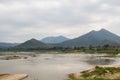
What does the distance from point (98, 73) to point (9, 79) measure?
1648cm

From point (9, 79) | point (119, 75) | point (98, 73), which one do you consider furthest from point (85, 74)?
point (9, 79)

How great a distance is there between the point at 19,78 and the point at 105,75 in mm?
16146

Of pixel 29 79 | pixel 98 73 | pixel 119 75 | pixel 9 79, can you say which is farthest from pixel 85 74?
pixel 9 79

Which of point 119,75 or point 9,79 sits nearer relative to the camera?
point 119,75

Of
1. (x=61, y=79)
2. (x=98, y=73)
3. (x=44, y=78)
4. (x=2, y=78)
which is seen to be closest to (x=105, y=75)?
(x=98, y=73)

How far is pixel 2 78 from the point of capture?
171 ft

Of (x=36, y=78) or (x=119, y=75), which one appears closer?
(x=119, y=75)

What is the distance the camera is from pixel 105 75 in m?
48.5

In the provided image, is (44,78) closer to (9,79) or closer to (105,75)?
(9,79)

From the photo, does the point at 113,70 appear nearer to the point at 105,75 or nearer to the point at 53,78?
the point at 105,75

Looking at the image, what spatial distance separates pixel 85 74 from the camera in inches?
2055

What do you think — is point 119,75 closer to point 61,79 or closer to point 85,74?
point 85,74

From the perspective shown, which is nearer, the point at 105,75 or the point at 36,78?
the point at 105,75

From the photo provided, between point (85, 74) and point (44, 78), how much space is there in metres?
7.87
